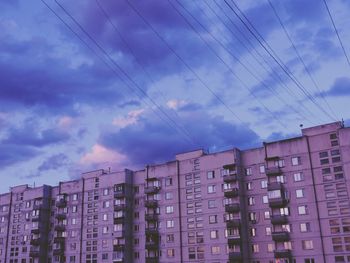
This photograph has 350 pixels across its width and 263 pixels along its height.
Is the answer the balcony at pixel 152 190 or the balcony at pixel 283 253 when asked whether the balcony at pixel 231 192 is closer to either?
the balcony at pixel 283 253

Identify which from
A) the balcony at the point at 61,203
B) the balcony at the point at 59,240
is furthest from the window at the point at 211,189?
the balcony at the point at 59,240

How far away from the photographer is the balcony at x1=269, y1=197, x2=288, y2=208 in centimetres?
7816

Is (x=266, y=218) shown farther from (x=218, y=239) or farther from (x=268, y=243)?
(x=218, y=239)

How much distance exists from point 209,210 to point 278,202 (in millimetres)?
15344

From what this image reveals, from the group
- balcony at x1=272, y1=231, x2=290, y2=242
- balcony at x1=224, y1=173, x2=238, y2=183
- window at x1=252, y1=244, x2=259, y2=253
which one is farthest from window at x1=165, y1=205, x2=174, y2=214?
balcony at x1=272, y1=231, x2=290, y2=242

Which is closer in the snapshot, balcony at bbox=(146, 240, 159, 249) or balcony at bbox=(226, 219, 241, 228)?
balcony at bbox=(226, 219, 241, 228)

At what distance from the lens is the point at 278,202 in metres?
78.2

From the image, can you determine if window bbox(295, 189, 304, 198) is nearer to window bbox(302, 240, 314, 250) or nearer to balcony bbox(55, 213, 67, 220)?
window bbox(302, 240, 314, 250)

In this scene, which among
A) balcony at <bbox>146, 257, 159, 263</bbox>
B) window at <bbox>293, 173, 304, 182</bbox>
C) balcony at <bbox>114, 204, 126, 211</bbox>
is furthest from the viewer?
balcony at <bbox>114, 204, 126, 211</bbox>

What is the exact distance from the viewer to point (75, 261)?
340ft

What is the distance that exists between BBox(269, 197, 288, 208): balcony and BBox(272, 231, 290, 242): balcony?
5.04 m

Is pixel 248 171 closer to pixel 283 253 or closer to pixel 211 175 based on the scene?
pixel 211 175

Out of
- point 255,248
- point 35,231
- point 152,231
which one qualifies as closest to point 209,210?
point 255,248

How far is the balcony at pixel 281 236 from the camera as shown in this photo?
76.0 metres
